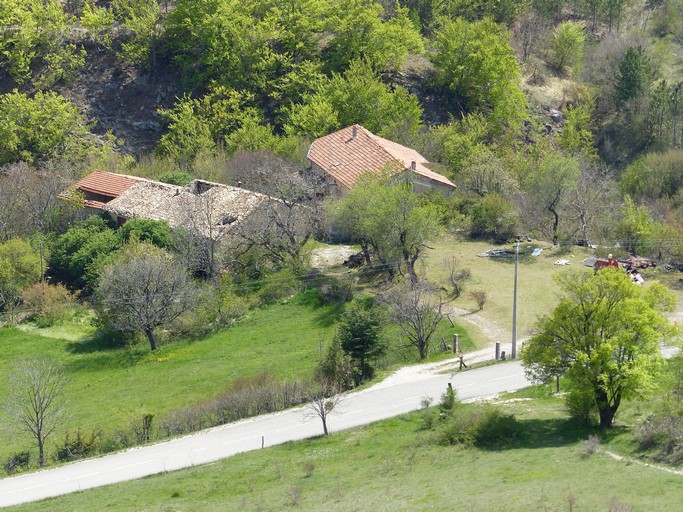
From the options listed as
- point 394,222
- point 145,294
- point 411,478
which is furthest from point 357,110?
point 411,478

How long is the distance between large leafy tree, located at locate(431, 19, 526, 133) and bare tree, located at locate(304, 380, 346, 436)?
136ft

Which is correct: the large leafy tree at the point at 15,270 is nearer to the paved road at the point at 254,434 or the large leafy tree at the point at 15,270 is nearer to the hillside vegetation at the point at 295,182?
the hillside vegetation at the point at 295,182

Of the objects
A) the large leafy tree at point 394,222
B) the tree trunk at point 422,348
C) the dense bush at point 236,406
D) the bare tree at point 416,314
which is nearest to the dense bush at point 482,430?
the dense bush at point 236,406

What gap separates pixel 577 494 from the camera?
31.2 m

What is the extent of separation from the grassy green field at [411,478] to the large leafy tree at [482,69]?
44.4 meters

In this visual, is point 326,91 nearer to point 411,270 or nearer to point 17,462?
point 411,270

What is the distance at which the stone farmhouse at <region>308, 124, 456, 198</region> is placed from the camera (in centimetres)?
6731

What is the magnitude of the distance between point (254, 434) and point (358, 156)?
97.3ft

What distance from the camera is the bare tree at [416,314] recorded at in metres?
50.5

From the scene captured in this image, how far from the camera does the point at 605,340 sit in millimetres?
38625

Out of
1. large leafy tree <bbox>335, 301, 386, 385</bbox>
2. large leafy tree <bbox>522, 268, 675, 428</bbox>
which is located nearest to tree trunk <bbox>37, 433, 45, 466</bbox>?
large leafy tree <bbox>335, 301, 386, 385</bbox>

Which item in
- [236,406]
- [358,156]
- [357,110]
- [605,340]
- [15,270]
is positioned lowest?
[236,406]

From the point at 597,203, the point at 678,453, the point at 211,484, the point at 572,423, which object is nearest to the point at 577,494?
the point at 678,453

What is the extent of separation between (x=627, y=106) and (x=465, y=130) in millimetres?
14390
